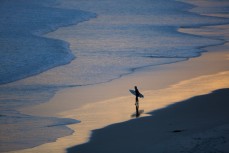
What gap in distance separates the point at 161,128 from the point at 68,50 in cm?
1210

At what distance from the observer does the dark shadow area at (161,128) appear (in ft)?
33.1

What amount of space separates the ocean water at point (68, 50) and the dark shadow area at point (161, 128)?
1040mm

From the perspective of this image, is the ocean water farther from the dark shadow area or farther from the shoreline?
the dark shadow area

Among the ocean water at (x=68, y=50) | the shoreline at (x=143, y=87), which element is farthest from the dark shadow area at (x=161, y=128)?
the ocean water at (x=68, y=50)

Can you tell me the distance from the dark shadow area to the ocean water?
1040 millimetres

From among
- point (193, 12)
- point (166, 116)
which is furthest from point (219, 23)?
point (166, 116)

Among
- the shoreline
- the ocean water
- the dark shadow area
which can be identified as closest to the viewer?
the dark shadow area

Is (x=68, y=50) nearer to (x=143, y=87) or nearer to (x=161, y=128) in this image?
(x=143, y=87)

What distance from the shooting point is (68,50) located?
22.9 m

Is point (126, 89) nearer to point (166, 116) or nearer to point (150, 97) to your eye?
point (150, 97)

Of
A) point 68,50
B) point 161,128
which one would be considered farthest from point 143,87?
point 68,50

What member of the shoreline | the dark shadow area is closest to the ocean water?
the shoreline

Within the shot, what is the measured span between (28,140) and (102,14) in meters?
31.6

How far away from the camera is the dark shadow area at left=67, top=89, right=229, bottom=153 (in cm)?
1010
